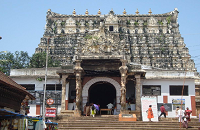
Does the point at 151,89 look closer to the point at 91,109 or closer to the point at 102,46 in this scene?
the point at 102,46

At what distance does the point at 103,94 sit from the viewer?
2967cm

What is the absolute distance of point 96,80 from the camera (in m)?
27.8

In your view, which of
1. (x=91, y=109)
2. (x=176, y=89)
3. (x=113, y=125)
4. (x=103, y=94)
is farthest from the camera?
(x=103, y=94)

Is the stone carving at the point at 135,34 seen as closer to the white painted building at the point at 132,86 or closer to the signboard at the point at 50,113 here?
the white painted building at the point at 132,86

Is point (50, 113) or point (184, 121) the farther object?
point (50, 113)

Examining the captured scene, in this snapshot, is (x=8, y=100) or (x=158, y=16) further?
(x=158, y=16)

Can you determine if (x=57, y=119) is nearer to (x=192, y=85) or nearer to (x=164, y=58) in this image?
(x=192, y=85)

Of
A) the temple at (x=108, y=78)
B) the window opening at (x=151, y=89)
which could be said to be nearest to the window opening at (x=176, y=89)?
the temple at (x=108, y=78)

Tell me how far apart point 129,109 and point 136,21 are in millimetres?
39443

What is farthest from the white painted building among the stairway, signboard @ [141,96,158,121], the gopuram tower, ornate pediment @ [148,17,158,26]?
ornate pediment @ [148,17,158,26]

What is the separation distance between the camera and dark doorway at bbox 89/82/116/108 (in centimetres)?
2927

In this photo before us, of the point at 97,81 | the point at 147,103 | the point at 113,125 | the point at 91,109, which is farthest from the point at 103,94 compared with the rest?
the point at 113,125

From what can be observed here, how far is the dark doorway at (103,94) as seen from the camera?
29.3 m

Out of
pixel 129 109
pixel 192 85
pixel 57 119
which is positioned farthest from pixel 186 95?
pixel 57 119
